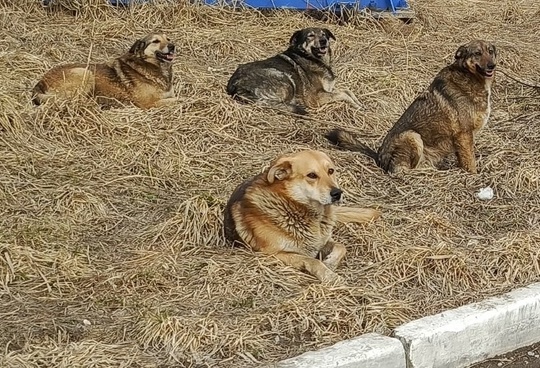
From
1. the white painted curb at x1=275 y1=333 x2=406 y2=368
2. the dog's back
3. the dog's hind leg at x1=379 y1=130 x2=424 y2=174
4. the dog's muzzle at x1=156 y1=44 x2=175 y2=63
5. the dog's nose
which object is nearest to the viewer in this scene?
the white painted curb at x1=275 y1=333 x2=406 y2=368

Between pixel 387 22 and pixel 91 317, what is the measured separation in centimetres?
788

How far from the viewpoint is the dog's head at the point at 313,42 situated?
960cm

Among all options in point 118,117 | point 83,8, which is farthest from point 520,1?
point 118,117

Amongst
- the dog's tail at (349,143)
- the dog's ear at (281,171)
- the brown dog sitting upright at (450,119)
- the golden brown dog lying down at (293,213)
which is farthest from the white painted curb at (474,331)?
the dog's tail at (349,143)

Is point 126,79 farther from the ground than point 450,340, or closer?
farther from the ground

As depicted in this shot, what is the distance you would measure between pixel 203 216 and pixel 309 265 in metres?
0.92

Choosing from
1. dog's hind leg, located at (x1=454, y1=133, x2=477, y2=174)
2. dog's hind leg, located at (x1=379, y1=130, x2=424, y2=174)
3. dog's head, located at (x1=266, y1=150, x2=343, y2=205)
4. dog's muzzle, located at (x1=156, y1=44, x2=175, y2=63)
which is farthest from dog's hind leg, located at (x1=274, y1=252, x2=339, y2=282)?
dog's muzzle, located at (x1=156, y1=44, x2=175, y2=63)

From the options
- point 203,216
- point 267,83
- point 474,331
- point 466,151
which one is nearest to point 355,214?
point 203,216

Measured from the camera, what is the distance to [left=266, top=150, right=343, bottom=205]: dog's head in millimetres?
5348

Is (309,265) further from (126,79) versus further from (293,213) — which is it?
(126,79)

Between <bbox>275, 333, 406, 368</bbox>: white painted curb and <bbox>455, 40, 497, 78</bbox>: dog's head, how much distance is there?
3604 mm

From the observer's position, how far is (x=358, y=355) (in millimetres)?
4379

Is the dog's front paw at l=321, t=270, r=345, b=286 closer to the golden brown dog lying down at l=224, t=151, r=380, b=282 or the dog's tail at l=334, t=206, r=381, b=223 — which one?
the golden brown dog lying down at l=224, t=151, r=380, b=282

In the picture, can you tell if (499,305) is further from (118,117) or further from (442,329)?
(118,117)
